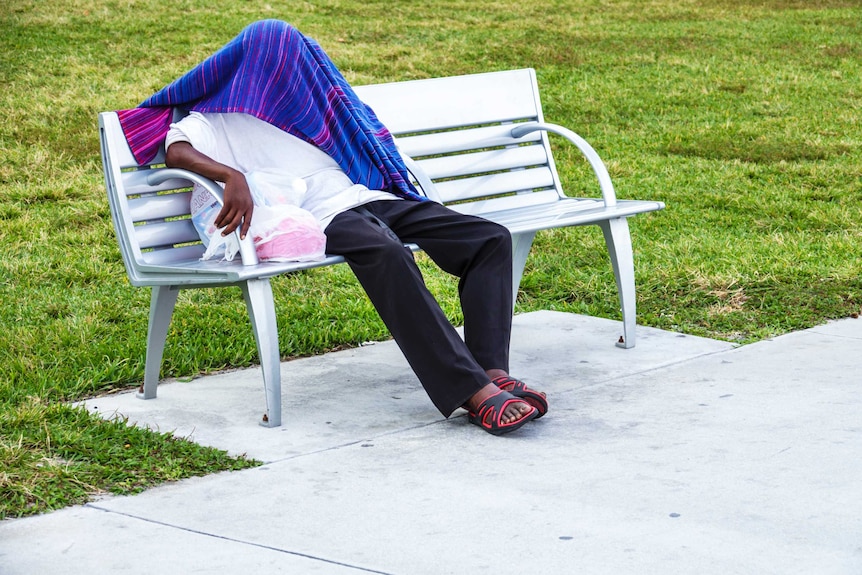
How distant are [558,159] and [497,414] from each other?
5.60 metres

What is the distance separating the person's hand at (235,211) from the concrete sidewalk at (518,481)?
0.61m

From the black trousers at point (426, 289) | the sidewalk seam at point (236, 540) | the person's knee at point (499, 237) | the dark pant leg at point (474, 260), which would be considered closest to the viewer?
the sidewalk seam at point (236, 540)

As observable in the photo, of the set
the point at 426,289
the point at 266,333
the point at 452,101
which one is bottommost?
the point at 266,333

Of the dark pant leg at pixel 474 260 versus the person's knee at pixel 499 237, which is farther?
the person's knee at pixel 499 237

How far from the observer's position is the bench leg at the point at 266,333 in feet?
12.1

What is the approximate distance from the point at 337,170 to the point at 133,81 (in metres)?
6.72

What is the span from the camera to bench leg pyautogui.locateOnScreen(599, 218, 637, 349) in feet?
15.3

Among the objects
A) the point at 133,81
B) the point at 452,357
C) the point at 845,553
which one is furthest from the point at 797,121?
the point at 845,553

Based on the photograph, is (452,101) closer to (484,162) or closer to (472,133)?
(472,133)

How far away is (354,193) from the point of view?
429 centimetres

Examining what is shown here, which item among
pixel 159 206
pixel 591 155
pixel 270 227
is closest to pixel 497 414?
pixel 270 227

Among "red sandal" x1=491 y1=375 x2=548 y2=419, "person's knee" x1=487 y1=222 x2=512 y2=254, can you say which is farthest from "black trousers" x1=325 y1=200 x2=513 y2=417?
"red sandal" x1=491 y1=375 x2=548 y2=419

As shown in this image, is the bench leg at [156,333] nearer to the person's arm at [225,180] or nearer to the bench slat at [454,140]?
the person's arm at [225,180]

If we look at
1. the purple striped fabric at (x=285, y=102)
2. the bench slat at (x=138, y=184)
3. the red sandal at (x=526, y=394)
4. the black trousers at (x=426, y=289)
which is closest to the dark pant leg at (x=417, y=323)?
the black trousers at (x=426, y=289)
